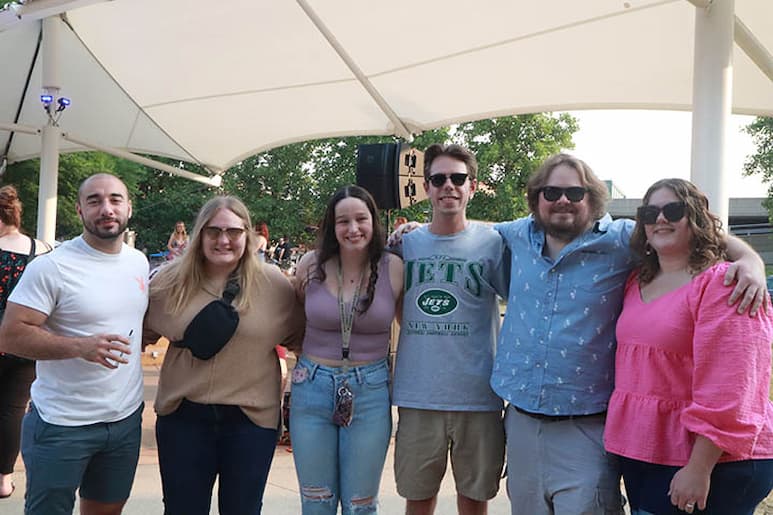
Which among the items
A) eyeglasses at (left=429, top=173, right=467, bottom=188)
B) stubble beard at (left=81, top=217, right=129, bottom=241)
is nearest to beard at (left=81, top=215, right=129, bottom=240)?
stubble beard at (left=81, top=217, right=129, bottom=241)

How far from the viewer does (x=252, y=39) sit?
7227mm

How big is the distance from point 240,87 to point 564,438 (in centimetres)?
733

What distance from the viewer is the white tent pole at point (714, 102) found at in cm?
391

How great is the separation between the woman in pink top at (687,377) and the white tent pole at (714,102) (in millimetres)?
2002

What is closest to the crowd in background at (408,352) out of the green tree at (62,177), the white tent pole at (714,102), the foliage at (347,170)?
the white tent pole at (714,102)

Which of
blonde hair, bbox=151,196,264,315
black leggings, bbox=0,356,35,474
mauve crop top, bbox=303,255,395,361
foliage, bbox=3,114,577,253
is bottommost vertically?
black leggings, bbox=0,356,35,474

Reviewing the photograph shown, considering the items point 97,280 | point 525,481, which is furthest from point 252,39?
point 525,481

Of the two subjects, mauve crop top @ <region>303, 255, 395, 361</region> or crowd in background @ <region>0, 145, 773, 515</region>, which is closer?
crowd in background @ <region>0, 145, 773, 515</region>

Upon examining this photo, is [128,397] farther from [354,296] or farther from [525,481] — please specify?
[525,481]

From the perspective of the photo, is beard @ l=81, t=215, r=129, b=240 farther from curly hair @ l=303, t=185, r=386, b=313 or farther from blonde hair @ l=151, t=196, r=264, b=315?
curly hair @ l=303, t=185, r=386, b=313

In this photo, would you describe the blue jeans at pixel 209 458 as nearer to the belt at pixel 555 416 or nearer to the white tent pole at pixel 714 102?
the belt at pixel 555 416

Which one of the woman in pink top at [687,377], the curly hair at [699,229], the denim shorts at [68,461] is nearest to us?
the woman in pink top at [687,377]

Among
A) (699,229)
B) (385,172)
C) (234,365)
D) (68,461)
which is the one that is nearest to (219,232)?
(234,365)

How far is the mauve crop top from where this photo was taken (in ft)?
8.54
